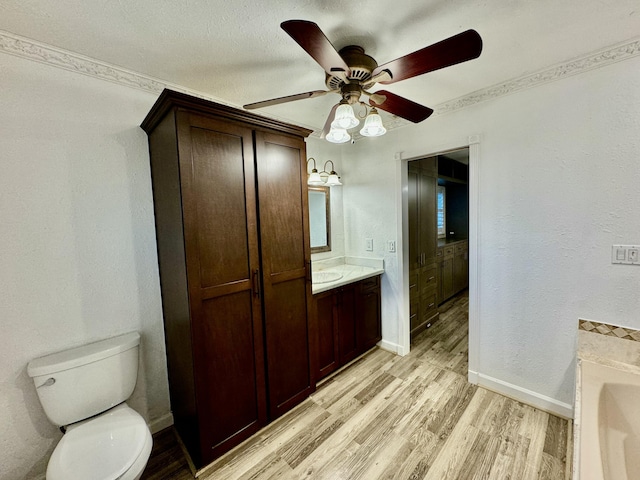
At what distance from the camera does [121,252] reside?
1.70 m

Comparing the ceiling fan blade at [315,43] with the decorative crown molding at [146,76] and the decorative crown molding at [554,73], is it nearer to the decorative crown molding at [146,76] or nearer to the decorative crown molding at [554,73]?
the decorative crown molding at [146,76]

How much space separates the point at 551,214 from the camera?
1.83m

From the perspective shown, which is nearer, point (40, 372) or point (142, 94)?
point (40, 372)

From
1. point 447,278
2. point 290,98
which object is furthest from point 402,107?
point 447,278

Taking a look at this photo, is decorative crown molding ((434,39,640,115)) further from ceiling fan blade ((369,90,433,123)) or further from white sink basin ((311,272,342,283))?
white sink basin ((311,272,342,283))

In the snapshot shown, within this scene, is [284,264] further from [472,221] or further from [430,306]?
[430,306]

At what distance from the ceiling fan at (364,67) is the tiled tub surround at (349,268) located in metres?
1.31

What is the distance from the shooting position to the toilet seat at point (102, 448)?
115cm

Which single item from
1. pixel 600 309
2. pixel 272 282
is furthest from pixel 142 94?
pixel 600 309

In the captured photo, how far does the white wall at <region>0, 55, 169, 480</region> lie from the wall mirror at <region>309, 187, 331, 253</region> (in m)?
1.53

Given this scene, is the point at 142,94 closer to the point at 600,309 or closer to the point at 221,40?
the point at 221,40

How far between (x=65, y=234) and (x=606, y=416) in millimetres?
2840

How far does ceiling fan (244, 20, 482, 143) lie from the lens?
1.02 metres

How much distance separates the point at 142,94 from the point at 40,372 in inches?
68.6
